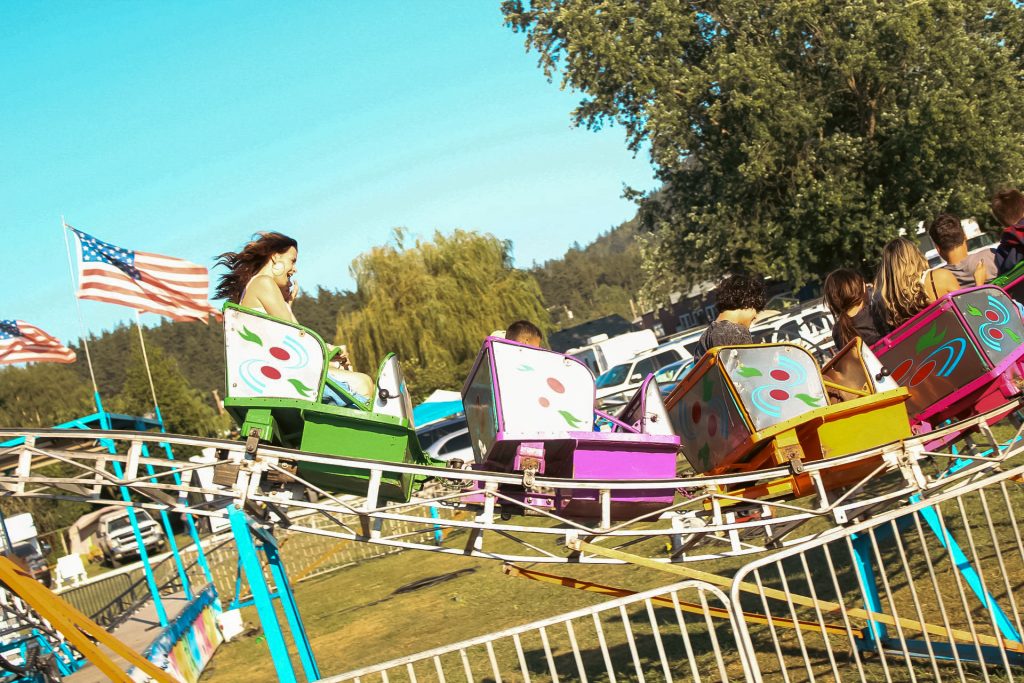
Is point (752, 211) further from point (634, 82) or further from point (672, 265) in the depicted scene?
point (634, 82)

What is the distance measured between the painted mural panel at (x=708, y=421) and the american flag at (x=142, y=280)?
7443 millimetres

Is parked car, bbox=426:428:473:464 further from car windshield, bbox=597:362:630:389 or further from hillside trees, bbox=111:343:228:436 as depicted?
hillside trees, bbox=111:343:228:436

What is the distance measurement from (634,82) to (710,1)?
3.49m

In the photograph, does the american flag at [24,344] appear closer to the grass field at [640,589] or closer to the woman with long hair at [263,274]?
the grass field at [640,589]

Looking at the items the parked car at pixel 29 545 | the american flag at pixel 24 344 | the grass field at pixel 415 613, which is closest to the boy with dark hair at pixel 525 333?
the grass field at pixel 415 613

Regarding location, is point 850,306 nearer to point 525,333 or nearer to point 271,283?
point 525,333

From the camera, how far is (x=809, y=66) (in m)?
27.9

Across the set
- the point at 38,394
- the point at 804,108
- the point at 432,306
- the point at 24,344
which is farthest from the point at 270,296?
the point at 38,394

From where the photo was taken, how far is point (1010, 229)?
6898mm

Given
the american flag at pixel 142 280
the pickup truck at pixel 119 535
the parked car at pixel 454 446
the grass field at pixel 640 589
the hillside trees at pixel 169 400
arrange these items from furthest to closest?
the hillside trees at pixel 169 400
the pickup truck at pixel 119 535
the parked car at pixel 454 446
the american flag at pixel 142 280
the grass field at pixel 640 589

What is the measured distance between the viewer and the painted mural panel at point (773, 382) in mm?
5059

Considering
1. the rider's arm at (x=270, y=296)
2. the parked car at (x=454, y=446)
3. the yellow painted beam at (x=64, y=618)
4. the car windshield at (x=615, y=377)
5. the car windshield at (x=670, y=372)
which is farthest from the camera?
the car windshield at (x=615, y=377)

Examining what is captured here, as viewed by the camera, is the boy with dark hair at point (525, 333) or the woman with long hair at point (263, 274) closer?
the woman with long hair at point (263, 274)

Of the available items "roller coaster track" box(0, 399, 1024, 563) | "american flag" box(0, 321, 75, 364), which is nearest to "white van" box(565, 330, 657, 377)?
"american flag" box(0, 321, 75, 364)
